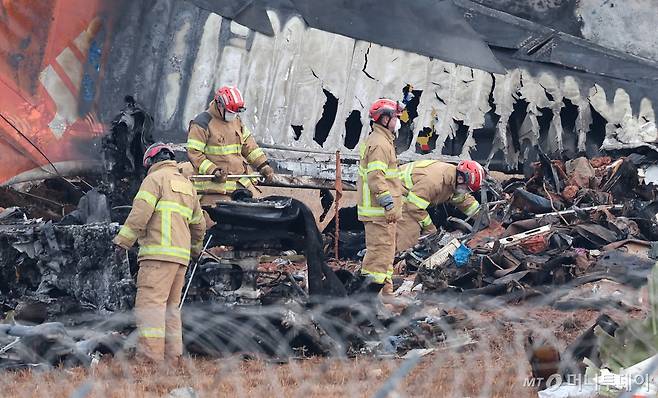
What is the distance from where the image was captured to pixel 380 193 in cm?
930

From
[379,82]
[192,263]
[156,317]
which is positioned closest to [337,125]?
[379,82]

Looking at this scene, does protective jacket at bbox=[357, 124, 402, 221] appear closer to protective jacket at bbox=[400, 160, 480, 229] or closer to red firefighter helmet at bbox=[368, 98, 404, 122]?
red firefighter helmet at bbox=[368, 98, 404, 122]

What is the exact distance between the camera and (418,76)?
15914mm

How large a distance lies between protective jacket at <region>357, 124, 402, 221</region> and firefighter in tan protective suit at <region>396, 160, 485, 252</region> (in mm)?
849

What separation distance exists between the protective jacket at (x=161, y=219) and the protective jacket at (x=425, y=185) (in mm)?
3420

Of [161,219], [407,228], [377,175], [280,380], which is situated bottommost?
[280,380]

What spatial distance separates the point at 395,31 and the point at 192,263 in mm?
8330

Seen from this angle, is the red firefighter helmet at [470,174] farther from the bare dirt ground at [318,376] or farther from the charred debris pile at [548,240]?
the bare dirt ground at [318,376]

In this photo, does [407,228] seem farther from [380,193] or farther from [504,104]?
[504,104]

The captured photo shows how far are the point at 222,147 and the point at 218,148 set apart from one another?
0.14ft

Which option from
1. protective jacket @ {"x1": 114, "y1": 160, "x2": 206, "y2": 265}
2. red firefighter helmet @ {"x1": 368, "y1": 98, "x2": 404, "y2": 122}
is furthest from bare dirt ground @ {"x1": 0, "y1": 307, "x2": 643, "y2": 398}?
red firefighter helmet @ {"x1": 368, "y1": 98, "x2": 404, "y2": 122}

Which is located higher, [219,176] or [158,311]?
[219,176]

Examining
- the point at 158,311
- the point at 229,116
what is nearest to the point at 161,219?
the point at 158,311

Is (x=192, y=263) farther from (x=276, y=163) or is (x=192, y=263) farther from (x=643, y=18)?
(x=643, y=18)
